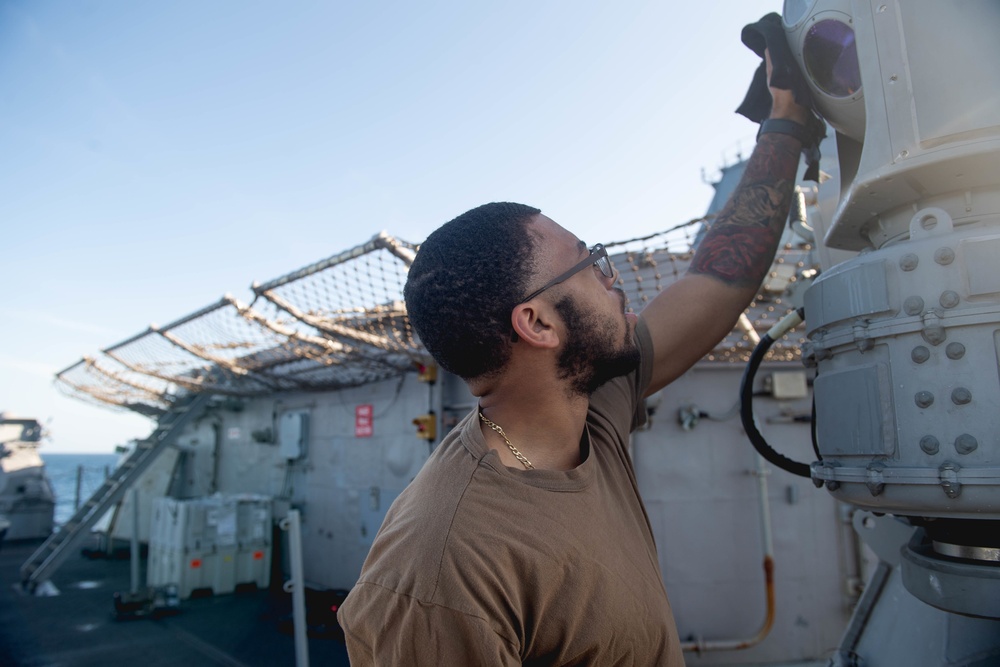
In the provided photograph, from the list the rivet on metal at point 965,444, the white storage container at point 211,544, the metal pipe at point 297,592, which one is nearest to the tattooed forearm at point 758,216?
the rivet on metal at point 965,444

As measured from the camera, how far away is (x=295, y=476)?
9594 mm

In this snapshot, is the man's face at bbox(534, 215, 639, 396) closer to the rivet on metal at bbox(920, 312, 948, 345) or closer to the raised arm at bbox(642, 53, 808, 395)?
the raised arm at bbox(642, 53, 808, 395)

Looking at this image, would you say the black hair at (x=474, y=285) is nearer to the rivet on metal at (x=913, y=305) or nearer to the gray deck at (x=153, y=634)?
the rivet on metal at (x=913, y=305)

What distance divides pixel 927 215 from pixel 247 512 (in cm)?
938

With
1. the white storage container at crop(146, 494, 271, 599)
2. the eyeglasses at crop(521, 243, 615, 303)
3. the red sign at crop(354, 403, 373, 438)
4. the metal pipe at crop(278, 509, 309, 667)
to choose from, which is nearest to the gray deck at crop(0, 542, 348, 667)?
the white storage container at crop(146, 494, 271, 599)

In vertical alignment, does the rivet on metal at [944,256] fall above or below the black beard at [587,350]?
above

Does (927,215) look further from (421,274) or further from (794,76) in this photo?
(421,274)

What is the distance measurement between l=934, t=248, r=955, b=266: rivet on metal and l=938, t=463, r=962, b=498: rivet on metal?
387 millimetres

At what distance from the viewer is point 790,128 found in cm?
180

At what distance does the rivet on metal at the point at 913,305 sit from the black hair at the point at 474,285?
768mm

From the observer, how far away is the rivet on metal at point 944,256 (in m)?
1.21

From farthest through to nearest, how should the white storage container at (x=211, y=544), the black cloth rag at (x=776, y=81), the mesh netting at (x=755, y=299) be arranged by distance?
the white storage container at (x=211, y=544) → the mesh netting at (x=755, y=299) → the black cloth rag at (x=776, y=81)

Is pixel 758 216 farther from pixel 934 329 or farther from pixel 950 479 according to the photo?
pixel 950 479

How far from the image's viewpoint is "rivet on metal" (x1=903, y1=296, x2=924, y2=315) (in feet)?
4.01
